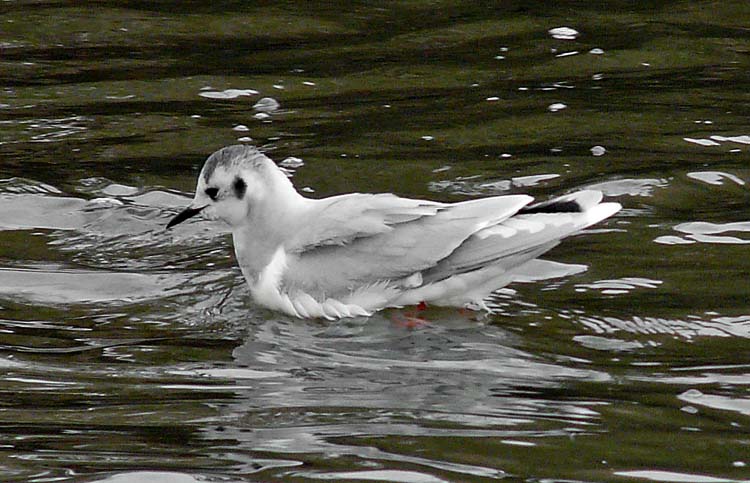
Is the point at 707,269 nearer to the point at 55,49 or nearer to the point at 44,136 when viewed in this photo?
the point at 44,136

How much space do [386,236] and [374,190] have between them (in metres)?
1.97

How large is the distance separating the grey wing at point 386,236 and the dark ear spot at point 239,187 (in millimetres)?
610

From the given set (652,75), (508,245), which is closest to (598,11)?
(652,75)

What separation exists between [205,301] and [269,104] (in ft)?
10.8

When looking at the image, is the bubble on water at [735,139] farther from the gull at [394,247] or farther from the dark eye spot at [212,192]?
the dark eye spot at [212,192]

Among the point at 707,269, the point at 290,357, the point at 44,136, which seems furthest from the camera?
A: the point at 44,136

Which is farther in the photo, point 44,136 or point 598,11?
point 598,11

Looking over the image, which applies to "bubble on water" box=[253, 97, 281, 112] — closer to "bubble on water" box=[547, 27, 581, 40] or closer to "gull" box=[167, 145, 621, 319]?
"bubble on water" box=[547, 27, 581, 40]

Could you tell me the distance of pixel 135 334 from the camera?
25.6ft

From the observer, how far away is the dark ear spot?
27.7 feet

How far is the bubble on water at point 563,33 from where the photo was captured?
12359 mm

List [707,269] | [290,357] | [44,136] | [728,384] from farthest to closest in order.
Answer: [44,136]
[707,269]
[290,357]
[728,384]

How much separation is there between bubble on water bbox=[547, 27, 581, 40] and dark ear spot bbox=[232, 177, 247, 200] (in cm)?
466

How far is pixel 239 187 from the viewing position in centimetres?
848
